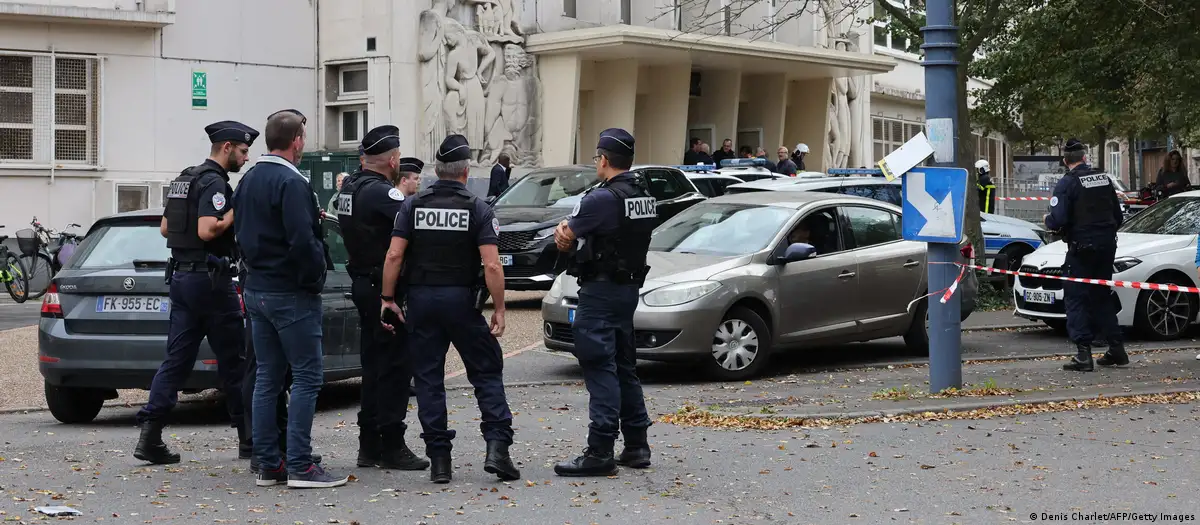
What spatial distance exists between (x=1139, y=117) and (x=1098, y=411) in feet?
110

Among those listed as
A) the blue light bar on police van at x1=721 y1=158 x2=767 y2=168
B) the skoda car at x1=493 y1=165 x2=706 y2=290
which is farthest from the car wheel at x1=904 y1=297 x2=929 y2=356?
the blue light bar on police van at x1=721 y1=158 x2=767 y2=168

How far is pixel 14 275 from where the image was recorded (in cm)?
2033

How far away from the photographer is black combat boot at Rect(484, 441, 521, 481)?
738cm

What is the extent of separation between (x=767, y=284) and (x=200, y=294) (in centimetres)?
523

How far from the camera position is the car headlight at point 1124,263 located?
14.4 metres

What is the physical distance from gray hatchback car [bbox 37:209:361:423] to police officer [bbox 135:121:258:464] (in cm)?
119

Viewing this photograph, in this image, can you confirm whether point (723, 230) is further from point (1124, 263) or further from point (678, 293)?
point (1124, 263)

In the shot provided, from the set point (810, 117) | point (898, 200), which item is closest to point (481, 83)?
point (810, 117)

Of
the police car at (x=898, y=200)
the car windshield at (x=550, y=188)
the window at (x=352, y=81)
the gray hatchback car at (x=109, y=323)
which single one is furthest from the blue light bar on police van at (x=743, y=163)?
the gray hatchback car at (x=109, y=323)

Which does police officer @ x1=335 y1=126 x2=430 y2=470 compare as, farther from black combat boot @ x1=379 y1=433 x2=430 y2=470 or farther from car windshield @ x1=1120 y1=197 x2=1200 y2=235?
car windshield @ x1=1120 y1=197 x2=1200 y2=235

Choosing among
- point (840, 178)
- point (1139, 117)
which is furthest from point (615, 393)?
point (1139, 117)

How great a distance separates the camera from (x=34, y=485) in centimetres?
739

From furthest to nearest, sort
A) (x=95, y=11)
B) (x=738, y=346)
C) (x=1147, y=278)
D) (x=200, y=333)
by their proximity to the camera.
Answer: (x=95, y=11), (x=1147, y=278), (x=738, y=346), (x=200, y=333)

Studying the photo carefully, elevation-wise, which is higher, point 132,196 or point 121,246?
point 132,196
